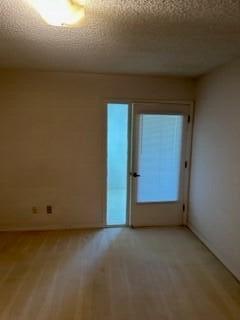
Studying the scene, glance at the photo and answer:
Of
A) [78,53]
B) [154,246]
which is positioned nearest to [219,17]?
[78,53]

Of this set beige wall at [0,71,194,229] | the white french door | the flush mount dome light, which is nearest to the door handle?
the white french door

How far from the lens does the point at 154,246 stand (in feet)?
10.8

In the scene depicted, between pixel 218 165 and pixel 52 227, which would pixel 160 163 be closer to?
pixel 218 165

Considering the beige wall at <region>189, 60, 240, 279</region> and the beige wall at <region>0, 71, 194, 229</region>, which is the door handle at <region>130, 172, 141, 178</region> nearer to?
the beige wall at <region>0, 71, 194, 229</region>

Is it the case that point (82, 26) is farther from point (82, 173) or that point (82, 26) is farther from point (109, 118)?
point (82, 173)

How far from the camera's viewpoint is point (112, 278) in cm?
259

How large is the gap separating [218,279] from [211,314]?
57 cm

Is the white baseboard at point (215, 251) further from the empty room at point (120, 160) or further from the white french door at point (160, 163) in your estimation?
the white french door at point (160, 163)

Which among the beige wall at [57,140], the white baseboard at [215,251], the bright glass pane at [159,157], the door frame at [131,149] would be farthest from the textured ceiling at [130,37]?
the white baseboard at [215,251]

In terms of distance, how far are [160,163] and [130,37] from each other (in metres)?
2.09

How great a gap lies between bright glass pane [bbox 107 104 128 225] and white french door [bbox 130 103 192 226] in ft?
0.65

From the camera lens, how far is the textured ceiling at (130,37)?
62.7 inches

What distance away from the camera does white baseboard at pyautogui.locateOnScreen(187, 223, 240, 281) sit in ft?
8.83

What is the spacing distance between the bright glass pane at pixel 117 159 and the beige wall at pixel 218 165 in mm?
1076
